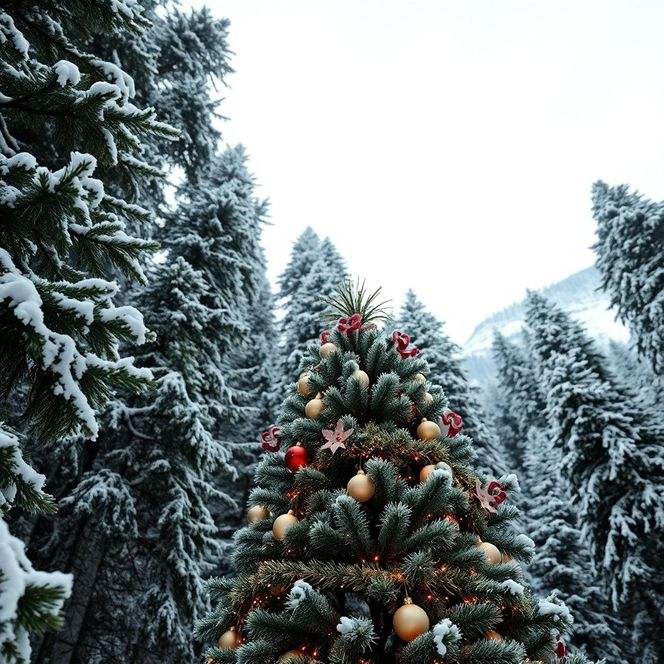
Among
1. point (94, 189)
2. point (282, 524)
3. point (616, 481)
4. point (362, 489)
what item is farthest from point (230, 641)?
point (616, 481)

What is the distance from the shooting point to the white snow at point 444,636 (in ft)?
5.57

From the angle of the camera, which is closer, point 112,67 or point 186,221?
point 112,67

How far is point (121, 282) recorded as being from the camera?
29.3 feet

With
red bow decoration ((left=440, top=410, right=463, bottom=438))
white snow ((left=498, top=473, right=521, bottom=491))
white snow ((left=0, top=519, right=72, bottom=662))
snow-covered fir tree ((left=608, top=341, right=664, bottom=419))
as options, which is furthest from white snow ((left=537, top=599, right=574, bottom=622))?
snow-covered fir tree ((left=608, top=341, right=664, bottom=419))

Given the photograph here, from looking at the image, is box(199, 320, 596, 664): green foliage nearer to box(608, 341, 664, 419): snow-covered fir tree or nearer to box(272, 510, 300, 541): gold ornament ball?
box(272, 510, 300, 541): gold ornament ball

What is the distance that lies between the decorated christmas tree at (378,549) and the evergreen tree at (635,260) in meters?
11.1

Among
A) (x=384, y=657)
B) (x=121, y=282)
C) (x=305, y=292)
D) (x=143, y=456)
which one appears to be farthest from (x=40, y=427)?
(x=305, y=292)

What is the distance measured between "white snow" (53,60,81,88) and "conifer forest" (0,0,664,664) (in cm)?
1

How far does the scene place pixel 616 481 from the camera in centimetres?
1010

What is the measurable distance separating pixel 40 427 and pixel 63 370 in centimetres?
34

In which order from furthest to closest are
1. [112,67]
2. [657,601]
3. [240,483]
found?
[240,483] < [657,601] < [112,67]

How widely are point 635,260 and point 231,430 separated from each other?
13.8 m

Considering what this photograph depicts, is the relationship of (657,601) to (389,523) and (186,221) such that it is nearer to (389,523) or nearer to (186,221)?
(389,523)

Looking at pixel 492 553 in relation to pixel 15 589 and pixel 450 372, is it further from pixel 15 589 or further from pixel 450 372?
pixel 450 372
